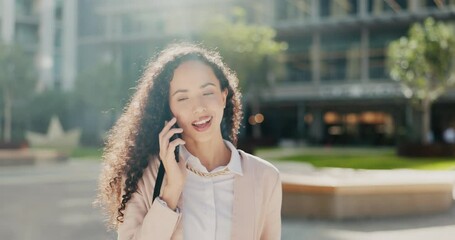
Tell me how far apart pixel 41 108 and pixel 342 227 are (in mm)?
46299

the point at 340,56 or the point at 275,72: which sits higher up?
the point at 340,56

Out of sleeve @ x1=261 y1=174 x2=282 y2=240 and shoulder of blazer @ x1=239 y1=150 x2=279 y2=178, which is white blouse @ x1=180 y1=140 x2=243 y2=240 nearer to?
shoulder of blazer @ x1=239 y1=150 x2=279 y2=178

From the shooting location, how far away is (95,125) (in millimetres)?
60500

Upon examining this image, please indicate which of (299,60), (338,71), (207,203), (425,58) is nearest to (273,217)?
(207,203)

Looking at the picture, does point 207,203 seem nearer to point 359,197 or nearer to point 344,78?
point 359,197

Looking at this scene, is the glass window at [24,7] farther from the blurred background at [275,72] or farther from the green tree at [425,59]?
the green tree at [425,59]

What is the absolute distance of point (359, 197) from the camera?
11219 millimetres

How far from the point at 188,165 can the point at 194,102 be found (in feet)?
0.75

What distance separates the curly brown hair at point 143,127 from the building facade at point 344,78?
42.4m

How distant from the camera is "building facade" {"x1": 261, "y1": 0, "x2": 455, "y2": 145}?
4572cm

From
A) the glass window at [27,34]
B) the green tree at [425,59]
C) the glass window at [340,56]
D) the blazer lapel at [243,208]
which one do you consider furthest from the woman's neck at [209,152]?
the glass window at [27,34]

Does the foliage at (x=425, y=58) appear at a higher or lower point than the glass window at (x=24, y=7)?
lower

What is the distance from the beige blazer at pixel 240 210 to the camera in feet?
6.79

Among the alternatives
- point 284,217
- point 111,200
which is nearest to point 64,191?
point 284,217
